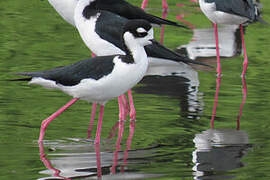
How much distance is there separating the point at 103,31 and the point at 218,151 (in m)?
1.84

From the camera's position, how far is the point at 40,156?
262 inches

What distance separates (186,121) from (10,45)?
4.09 meters

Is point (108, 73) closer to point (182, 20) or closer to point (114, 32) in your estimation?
point (114, 32)

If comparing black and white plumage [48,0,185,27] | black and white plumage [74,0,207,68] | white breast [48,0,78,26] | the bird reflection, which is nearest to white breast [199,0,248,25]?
black and white plumage [48,0,185,27]

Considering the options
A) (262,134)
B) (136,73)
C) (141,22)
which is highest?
(141,22)

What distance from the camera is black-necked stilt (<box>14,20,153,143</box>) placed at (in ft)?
21.9

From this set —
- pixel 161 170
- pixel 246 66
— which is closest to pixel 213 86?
pixel 246 66

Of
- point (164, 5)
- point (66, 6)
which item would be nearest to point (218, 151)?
point (66, 6)

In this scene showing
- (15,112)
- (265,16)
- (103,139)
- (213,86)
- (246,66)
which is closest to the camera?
(103,139)

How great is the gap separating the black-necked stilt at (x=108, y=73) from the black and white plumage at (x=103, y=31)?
1022mm

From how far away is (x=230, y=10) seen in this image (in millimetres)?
10117

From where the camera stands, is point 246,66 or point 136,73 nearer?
point 136,73

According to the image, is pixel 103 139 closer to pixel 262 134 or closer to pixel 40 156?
pixel 40 156

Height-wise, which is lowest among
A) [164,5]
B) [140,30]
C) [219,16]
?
[164,5]
